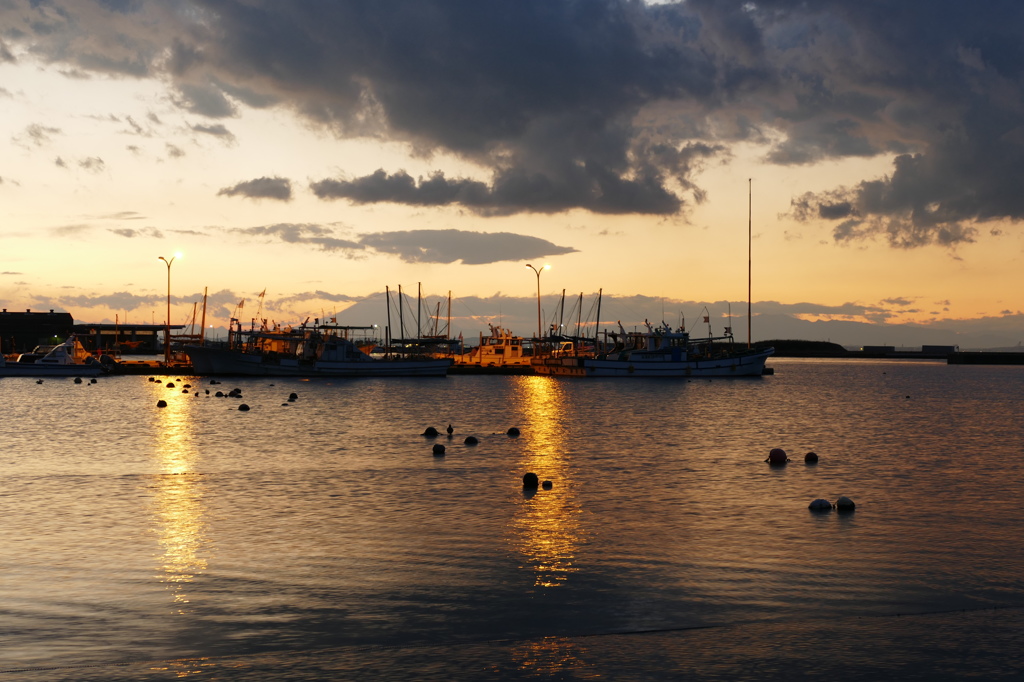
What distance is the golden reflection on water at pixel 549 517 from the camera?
1647cm

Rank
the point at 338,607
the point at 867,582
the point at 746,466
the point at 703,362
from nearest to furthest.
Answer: the point at 338,607
the point at 867,582
the point at 746,466
the point at 703,362

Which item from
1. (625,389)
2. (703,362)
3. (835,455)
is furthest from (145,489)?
(703,362)

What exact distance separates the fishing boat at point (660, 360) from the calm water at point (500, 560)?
70789 millimetres

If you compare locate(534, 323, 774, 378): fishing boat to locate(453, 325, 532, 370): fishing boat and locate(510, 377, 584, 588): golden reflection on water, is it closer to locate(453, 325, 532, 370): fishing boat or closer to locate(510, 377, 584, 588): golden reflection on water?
locate(453, 325, 532, 370): fishing boat

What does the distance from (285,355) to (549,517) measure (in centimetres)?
8518

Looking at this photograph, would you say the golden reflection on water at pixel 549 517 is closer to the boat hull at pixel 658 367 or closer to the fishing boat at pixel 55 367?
the boat hull at pixel 658 367

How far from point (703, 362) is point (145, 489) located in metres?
94.9

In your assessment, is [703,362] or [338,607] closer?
[338,607]

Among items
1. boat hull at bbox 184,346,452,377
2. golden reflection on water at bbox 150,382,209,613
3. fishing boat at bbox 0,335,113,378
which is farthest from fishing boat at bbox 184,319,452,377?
golden reflection on water at bbox 150,382,209,613

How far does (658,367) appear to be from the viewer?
363ft

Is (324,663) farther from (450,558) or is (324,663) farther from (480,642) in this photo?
(450,558)

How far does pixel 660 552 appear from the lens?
17.4m

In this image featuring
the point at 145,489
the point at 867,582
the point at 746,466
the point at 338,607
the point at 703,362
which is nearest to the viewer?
the point at 338,607

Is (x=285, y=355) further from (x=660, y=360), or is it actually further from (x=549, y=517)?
(x=549, y=517)
